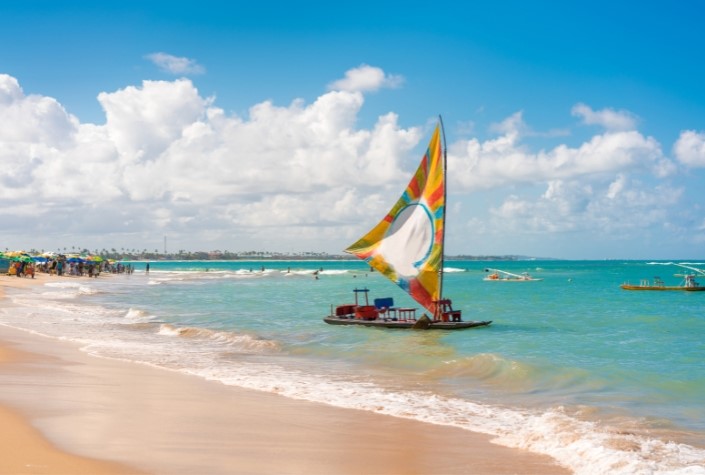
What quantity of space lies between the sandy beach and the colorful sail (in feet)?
50.7

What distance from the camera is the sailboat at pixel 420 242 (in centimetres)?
2786

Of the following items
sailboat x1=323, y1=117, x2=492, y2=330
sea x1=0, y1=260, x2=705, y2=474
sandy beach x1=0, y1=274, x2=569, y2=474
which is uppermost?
sailboat x1=323, y1=117, x2=492, y2=330

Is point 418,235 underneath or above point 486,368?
above

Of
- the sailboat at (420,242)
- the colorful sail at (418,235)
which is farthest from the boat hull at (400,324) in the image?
the colorful sail at (418,235)

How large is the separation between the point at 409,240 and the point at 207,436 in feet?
64.9

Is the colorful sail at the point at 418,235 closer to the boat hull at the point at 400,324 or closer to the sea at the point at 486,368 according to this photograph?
the boat hull at the point at 400,324

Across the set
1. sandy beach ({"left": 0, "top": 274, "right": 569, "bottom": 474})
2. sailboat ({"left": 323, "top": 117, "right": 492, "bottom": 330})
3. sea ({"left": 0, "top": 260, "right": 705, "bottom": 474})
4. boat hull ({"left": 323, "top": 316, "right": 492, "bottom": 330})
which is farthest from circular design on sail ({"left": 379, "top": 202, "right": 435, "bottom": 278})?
sandy beach ({"left": 0, "top": 274, "right": 569, "bottom": 474})

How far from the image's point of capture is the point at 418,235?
92.5ft

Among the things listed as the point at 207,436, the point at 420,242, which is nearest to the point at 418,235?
the point at 420,242

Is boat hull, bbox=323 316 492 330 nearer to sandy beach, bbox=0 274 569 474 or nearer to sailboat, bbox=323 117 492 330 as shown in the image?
sailboat, bbox=323 117 492 330

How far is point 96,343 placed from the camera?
2136cm

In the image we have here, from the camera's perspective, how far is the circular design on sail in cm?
2809

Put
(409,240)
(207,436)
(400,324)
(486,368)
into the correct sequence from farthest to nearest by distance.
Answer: (409,240)
(400,324)
(486,368)
(207,436)

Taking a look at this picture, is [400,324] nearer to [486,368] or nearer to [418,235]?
[418,235]
